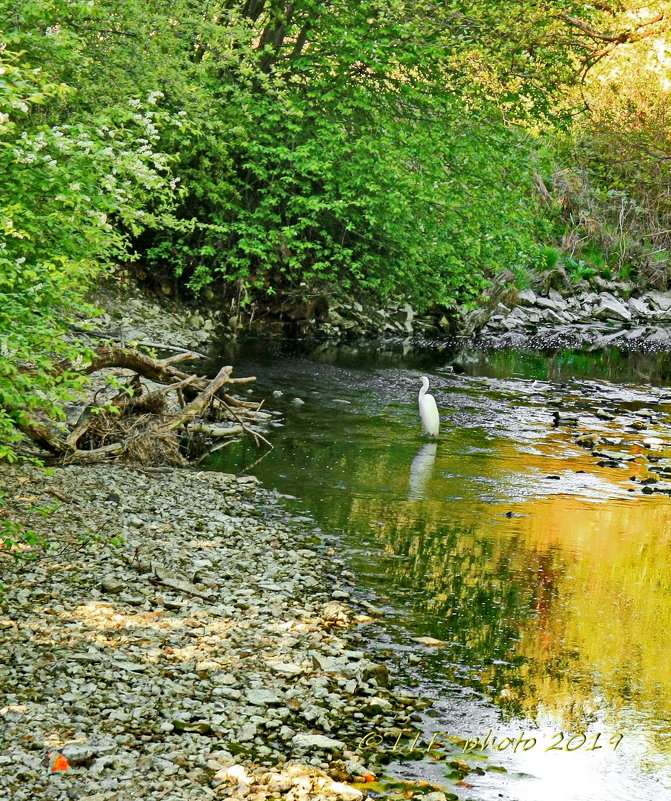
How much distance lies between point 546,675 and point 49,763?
13.7ft

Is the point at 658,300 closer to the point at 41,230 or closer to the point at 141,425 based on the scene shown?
the point at 141,425

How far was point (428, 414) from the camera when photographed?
57.6 feet

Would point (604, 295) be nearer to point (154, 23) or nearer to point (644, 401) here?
point (644, 401)

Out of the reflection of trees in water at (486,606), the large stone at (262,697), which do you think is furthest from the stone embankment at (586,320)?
the large stone at (262,697)

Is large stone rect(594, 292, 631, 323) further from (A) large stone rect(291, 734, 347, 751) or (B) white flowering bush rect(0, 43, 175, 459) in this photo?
(A) large stone rect(291, 734, 347, 751)

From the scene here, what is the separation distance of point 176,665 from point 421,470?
28.6 ft

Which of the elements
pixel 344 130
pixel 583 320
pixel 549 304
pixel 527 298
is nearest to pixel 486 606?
pixel 344 130

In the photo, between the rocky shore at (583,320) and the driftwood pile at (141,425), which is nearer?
the driftwood pile at (141,425)

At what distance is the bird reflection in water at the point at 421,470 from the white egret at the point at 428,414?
399mm

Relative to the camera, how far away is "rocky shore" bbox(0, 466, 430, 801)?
573cm

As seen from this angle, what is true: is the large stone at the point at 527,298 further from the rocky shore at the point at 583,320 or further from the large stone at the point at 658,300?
the large stone at the point at 658,300

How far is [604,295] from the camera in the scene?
41.3 metres

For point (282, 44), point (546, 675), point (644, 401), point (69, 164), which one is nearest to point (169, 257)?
point (282, 44)

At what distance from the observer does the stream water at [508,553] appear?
22.5 feet
